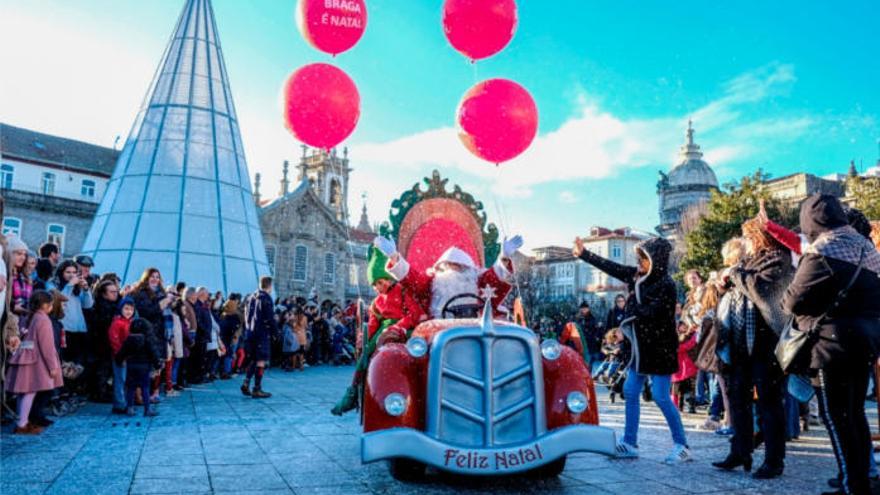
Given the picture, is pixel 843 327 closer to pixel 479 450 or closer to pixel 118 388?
pixel 479 450

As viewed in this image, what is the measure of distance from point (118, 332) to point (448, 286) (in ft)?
14.5

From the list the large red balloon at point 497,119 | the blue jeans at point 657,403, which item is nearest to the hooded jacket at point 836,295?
the blue jeans at point 657,403

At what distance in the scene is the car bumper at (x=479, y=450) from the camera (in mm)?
3875

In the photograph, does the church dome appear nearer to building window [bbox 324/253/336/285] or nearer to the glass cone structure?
Result: building window [bbox 324/253/336/285]

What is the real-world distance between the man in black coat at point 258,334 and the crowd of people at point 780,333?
19.3 ft

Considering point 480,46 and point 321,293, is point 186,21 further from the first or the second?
point 321,293

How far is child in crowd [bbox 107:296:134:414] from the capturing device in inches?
304

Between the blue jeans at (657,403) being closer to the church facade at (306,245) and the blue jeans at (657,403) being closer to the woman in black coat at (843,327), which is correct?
the woman in black coat at (843,327)

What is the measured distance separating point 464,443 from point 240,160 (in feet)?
45.6

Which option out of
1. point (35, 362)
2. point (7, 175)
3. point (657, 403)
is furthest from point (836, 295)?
point (7, 175)

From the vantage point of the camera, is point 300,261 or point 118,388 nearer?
point 118,388

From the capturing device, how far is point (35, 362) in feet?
20.5

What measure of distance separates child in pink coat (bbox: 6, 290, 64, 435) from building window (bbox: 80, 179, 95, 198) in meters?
45.1

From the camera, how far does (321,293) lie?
5612 centimetres
